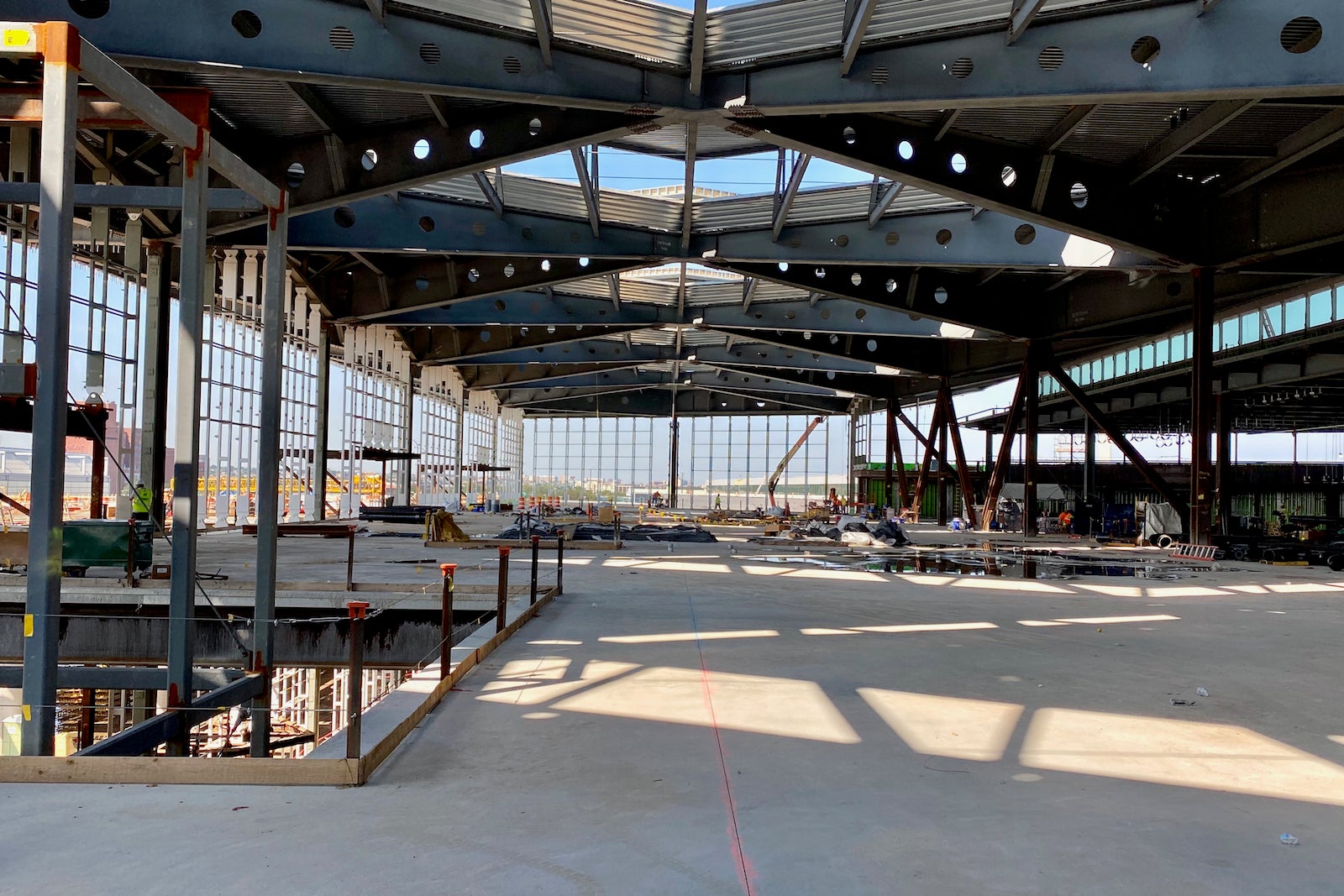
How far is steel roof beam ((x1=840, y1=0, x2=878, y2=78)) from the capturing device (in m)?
14.9

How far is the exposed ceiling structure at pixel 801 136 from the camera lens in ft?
50.6

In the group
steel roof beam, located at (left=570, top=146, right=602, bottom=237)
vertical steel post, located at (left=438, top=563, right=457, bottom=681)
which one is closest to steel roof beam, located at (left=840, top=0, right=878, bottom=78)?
steel roof beam, located at (left=570, top=146, right=602, bottom=237)

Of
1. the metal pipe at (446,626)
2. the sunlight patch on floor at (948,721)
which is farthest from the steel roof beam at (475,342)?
the sunlight patch on floor at (948,721)

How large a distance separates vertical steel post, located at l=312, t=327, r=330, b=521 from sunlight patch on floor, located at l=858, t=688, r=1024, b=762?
34381 mm

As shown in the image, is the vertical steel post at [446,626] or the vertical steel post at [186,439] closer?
the vertical steel post at [186,439]

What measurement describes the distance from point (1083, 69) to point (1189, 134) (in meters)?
5.90

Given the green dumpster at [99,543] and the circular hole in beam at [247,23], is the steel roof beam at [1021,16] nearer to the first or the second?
the circular hole in beam at [247,23]

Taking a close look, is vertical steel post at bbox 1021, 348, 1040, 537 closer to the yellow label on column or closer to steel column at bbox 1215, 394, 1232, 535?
steel column at bbox 1215, 394, 1232, 535

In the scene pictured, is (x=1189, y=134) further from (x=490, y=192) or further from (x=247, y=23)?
(x=247, y=23)

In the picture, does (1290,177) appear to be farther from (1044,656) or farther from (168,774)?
(168,774)

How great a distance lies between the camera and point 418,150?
2011cm

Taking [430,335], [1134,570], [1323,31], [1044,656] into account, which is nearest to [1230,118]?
[1323,31]

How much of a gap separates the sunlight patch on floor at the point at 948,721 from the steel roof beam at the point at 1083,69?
12.1m

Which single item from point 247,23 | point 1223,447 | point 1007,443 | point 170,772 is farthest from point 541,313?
point 170,772
